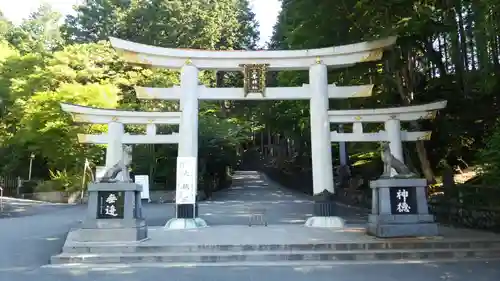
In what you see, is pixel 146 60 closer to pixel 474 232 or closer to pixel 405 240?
pixel 405 240

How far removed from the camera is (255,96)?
519 inches

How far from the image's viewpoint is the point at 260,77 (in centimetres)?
1302

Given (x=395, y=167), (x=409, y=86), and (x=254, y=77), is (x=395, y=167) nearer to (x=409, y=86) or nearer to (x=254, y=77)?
(x=254, y=77)

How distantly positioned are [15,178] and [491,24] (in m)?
30.1

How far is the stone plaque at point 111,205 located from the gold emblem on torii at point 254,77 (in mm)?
5183

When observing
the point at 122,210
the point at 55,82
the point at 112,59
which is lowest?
the point at 122,210

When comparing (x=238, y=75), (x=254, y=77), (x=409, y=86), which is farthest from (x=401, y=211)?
(x=238, y=75)

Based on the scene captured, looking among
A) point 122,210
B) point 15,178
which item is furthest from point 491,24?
point 15,178

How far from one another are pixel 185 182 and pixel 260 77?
3.79 m

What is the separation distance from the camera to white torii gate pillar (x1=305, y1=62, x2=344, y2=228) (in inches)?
483

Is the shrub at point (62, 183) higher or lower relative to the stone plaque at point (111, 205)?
higher

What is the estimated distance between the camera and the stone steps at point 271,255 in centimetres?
837

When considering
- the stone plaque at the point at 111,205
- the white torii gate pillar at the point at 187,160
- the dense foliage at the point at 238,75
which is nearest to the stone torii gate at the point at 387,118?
the dense foliage at the point at 238,75

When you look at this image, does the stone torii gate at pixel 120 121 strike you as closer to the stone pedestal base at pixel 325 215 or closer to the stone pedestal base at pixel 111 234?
the stone pedestal base at pixel 111 234
